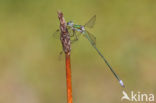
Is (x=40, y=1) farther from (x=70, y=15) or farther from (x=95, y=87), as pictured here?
(x=95, y=87)

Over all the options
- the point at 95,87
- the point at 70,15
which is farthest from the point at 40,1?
the point at 95,87

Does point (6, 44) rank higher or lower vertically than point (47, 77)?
higher

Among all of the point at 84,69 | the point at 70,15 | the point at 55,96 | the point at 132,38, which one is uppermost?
the point at 70,15

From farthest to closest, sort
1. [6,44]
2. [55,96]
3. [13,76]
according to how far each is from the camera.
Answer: [6,44]
[13,76]
[55,96]

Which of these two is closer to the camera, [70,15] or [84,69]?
[84,69]

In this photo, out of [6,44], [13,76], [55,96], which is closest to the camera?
[55,96]

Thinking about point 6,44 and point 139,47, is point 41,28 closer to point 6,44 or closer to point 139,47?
point 6,44
